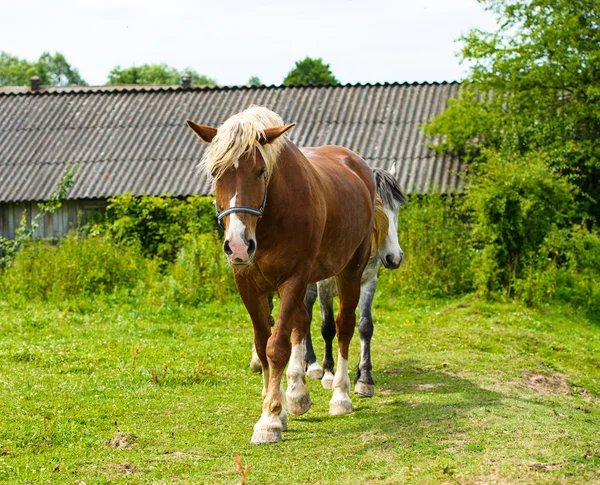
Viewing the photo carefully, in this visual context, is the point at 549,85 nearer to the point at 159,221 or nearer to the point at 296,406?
the point at 159,221

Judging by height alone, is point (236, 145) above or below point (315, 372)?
above

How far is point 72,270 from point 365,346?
7.41m

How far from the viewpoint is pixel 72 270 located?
546 inches

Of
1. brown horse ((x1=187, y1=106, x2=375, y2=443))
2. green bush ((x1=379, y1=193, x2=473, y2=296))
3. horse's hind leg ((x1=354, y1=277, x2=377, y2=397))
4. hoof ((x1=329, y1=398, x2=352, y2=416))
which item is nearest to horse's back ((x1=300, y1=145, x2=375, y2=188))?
brown horse ((x1=187, y1=106, x2=375, y2=443))

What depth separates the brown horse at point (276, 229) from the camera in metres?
5.39

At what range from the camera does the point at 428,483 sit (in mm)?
4602

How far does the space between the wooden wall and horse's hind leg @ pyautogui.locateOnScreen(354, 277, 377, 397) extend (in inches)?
476

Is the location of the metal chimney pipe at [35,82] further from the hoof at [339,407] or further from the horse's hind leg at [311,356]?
the hoof at [339,407]

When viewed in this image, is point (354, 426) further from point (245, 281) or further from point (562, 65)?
point (562, 65)

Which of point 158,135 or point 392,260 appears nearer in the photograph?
point 392,260

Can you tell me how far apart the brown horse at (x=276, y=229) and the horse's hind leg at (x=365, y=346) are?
25.0 inches

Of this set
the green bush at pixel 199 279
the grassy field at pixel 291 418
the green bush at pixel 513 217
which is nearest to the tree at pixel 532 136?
the green bush at pixel 513 217

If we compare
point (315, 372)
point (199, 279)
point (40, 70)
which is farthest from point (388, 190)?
point (40, 70)

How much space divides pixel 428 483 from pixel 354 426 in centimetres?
175
